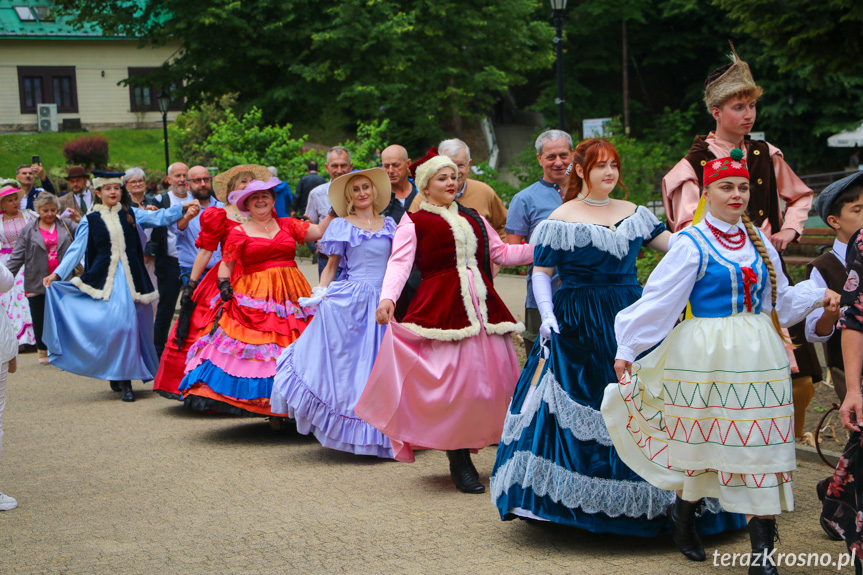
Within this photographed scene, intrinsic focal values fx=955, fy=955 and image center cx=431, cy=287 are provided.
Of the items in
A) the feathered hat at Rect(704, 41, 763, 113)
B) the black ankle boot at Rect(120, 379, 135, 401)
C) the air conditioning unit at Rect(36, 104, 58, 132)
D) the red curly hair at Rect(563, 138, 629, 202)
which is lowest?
the black ankle boot at Rect(120, 379, 135, 401)

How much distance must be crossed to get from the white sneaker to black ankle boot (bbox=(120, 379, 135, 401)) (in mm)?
3719

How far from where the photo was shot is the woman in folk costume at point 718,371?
3.93 metres

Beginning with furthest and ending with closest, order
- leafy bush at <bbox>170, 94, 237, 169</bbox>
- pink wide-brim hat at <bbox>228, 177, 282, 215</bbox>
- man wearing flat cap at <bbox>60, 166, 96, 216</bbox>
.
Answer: leafy bush at <bbox>170, 94, 237, 169</bbox>
man wearing flat cap at <bbox>60, 166, 96, 216</bbox>
pink wide-brim hat at <bbox>228, 177, 282, 215</bbox>

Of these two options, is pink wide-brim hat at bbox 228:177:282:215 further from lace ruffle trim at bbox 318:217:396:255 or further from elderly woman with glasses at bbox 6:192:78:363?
elderly woman with glasses at bbox 6:192:78:363

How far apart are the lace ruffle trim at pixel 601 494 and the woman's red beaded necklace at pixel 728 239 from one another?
122cm

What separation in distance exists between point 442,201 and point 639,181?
11.2 meters

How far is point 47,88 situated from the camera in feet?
152

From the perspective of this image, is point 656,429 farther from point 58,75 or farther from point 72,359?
point 58,75

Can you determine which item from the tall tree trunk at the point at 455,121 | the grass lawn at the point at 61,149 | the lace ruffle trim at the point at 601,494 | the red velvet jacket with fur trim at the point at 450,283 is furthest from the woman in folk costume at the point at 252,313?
the grass lawn at the point at 61,149

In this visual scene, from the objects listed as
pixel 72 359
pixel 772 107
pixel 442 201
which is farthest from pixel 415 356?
pixel 772 107

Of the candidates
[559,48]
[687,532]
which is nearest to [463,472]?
[687,532]

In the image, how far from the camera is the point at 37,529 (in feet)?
17.9

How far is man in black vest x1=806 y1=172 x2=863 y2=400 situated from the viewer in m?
4.54

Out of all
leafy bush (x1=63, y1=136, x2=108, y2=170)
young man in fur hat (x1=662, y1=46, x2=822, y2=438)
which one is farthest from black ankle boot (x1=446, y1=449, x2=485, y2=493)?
leafy bush (x1=63, y1=136, x2=108, y2=170)
